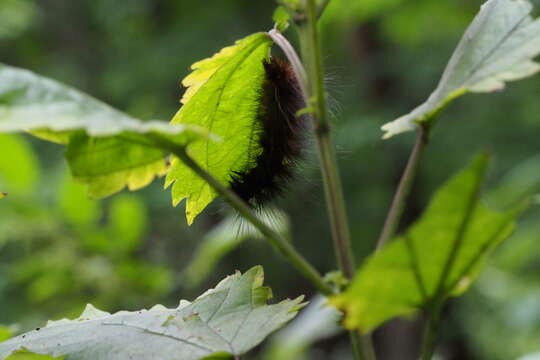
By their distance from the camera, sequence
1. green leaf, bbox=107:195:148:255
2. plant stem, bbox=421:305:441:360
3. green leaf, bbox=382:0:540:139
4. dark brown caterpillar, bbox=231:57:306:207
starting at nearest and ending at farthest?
1. plant stem, bbox=421:305:441:360
2. green leaf, bbox=382:0:540:139
3. dark brown caterpillar, bbox=231:57:306:207
4. green leaf, bbox=107:195:148:255

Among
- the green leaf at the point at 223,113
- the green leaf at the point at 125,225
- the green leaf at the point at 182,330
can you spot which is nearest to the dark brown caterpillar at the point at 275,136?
the green leaf at the point at 223,113

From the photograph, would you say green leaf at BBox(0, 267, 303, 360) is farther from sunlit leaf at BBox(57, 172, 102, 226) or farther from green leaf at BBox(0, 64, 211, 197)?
sunlit leaf at BBox(57, 172, 102, 226)

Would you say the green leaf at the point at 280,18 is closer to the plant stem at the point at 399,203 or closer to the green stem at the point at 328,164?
the green stem at the point at 328,164

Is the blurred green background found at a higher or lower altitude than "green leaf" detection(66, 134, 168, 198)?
higher

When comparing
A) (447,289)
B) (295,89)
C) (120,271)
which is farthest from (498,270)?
(447,289)

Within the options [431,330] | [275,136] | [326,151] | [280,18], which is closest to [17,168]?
[275,136]

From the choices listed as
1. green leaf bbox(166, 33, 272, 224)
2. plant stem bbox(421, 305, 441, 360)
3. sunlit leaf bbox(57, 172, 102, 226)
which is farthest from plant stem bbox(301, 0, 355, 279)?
sunlit leaf bbox(57, 172, 102, 226)

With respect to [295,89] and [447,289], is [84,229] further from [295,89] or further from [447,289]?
[447,289]
